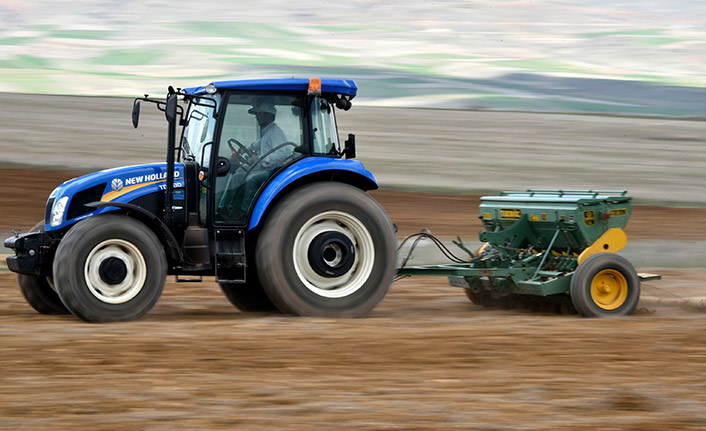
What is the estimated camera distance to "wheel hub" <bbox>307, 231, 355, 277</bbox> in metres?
7.84

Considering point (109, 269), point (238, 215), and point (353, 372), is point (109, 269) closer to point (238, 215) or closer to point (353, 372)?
point (238, 215)

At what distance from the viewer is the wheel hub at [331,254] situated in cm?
784

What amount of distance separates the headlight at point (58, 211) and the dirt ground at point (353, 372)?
2.49 ft

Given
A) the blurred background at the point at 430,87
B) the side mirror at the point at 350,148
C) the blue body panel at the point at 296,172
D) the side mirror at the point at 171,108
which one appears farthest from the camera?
the blurred background at the point at 430,87

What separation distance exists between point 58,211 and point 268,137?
1694 mm

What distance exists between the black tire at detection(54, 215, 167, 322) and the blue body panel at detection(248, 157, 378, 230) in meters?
0.80

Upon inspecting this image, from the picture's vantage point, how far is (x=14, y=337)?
648 centimetres

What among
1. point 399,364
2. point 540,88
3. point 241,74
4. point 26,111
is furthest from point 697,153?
point 399,364

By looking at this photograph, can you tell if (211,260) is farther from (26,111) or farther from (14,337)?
(26,111)

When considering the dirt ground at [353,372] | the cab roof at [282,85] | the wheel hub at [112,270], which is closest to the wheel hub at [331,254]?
the dirt ground at [353,372]

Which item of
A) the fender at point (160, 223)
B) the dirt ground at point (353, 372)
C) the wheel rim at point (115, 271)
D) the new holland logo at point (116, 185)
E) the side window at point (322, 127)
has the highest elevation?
the side window at point (322, 127)

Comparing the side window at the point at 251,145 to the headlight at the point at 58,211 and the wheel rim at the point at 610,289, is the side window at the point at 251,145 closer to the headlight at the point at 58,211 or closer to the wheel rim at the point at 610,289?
the headlight at the point at 58,211

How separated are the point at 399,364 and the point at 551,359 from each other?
3.11 ft

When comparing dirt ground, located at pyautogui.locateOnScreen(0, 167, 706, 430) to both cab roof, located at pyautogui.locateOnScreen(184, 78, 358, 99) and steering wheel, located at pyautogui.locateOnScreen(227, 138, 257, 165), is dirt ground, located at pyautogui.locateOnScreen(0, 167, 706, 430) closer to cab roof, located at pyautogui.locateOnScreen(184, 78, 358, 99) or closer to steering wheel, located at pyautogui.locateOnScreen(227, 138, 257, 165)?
steering wheel, located at pyautogui.locateOnScreen(227, 138, 257, 165)
